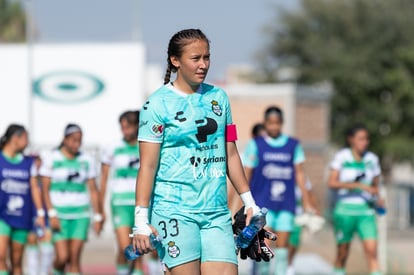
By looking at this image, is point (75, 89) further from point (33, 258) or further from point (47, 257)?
point (47, 257)

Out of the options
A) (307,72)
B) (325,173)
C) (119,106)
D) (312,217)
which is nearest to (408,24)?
(307,72)

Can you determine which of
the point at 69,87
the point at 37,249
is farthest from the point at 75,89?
the point at 37,249

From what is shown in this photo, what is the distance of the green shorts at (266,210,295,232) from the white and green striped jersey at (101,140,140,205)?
1.76 metres

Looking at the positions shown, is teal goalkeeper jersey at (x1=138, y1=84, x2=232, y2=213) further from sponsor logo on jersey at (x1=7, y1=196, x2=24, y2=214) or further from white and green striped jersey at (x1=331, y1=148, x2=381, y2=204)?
white and green striped jersey at (x1=331, y1=148, x2=381, y2=204)

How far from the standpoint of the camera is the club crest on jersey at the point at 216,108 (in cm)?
786

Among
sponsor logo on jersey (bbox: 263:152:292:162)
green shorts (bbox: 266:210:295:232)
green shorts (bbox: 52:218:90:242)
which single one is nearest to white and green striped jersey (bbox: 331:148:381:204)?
sponsor logo on jersey (bbox: 263:152:292:162)

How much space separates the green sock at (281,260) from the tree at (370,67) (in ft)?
140

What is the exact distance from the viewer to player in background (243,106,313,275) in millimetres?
14602

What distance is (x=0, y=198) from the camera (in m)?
13.9

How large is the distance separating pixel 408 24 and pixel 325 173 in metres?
21.0

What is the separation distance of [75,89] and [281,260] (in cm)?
2011

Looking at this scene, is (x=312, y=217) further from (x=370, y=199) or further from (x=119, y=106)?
(x=119, y=106)

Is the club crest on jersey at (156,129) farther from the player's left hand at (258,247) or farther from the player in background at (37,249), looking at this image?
the player in background at (37,249)

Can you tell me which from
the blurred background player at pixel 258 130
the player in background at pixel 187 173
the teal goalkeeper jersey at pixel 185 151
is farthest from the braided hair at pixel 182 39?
the blurred background player at pixel 258 130
